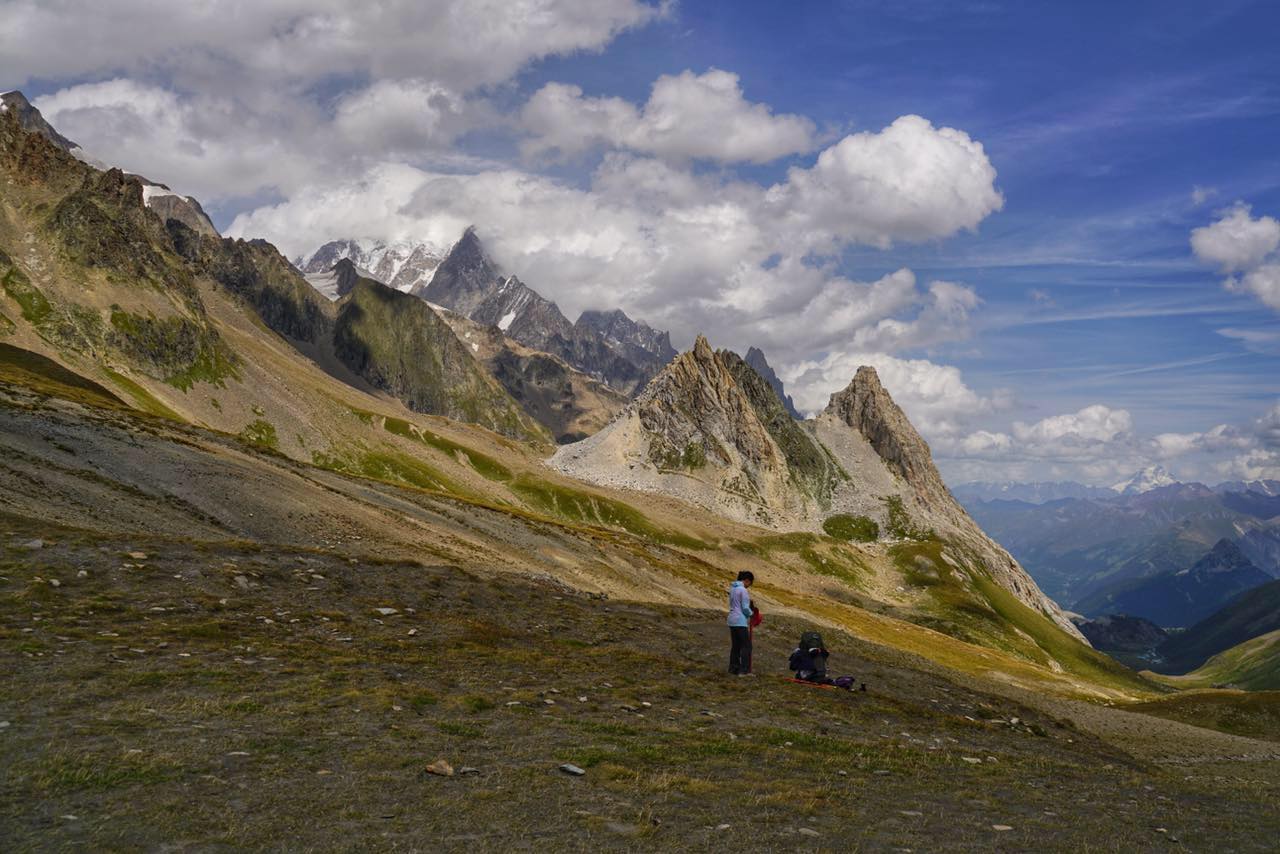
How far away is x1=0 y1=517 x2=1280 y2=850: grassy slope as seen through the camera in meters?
12.6

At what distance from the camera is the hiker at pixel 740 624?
1184 inches

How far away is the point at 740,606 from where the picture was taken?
30.2 metres

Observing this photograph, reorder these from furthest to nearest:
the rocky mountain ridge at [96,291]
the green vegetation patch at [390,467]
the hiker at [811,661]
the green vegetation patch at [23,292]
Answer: the green vegetation patch at [390,467], the rocky mountain ridge at [96,291], the green vegetation patch at [23,292], the hiker at [811,661]

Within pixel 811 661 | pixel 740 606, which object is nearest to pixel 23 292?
pixel 740 606

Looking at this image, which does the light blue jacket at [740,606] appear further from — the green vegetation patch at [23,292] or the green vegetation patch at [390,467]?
the green vegetation patch at [23,292]

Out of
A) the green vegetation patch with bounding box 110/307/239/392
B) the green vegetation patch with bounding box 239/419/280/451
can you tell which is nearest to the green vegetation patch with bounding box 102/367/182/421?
the green vegetation patch with bounding box 110/307/239/392

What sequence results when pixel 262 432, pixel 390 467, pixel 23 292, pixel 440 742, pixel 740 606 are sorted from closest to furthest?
pixel 440 742
pixel 740 606
pixel 23 292
pixel 262 432
pixel 390 467

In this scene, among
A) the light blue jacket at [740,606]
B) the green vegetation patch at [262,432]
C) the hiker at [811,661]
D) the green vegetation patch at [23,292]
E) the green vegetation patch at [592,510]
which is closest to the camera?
the light blue jacket at [740,606]

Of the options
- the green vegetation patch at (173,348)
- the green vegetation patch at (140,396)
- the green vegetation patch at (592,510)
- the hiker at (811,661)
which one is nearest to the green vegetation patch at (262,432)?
the green vegetation patch at (173,348)

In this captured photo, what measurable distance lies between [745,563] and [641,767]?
534ft

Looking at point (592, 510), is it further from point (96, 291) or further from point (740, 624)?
point (740, 624)

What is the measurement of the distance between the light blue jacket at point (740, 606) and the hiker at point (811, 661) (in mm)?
3011

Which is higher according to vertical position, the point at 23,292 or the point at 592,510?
the point at 23,292

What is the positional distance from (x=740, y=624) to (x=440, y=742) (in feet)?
52.5
